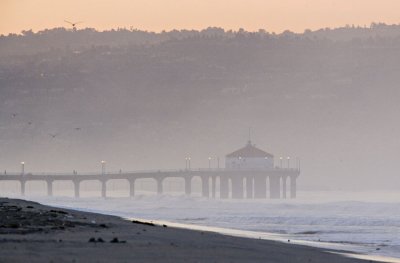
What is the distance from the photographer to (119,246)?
104 ft

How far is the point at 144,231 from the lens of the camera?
3944 cm

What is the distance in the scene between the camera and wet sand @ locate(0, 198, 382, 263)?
1131 inches

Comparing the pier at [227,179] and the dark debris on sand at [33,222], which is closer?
the dark debris on sand at [33,222]

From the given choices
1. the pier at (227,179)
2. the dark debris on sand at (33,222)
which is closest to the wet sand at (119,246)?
the dark debris on sand at (33,222)

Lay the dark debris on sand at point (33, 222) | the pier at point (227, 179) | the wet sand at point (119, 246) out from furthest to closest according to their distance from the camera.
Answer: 1. the pier at point (227, 179)
2. the dark debris on sand at point (33, 222)
3. the wet sand at point (119, 246)

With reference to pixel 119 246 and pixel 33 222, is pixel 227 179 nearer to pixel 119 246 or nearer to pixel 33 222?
pixel 33 222

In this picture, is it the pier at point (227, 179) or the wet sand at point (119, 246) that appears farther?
the pier at point (227, 179)

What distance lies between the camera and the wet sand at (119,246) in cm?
2873

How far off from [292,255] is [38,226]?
21.7 ft

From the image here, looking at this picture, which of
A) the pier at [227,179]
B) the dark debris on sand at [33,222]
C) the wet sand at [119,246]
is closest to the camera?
the wet sand at [119,246]

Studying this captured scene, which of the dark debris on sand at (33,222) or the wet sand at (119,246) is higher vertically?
the dark debris on sand at (33,222)

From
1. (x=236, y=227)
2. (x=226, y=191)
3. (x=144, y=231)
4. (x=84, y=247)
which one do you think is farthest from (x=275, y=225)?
(x=226, y=191)

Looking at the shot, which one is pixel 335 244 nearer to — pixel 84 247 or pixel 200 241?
pixel 200 241

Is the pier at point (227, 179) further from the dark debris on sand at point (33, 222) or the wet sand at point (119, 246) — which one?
the wet sand at point (119, 246)
